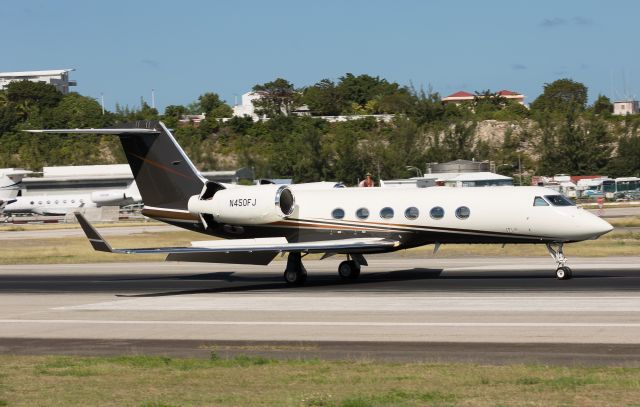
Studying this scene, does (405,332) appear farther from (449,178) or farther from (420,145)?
(420,145)

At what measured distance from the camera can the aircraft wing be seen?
27.9 m

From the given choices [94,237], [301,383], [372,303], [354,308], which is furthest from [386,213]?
[301,383]

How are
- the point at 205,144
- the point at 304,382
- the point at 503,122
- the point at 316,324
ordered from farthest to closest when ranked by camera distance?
the point at 503,122 → the point at 205,144 → the point at 316,324 → the point at 304,382

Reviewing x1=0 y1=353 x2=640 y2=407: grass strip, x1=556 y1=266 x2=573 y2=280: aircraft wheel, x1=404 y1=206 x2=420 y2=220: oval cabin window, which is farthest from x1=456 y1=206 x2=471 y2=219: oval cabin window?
x1=0 y1=353 x2=640 y2=407: grass strip

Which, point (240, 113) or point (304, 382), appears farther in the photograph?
point (240, 113)

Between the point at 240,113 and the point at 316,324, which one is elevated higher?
the point at 240,113

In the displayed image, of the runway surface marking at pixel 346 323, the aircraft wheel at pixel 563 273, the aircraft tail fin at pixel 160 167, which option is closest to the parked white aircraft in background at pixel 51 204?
the aircraft tail fin at pixel 160 167

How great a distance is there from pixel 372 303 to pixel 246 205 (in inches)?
271

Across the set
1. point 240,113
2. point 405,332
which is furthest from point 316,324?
point 240,113

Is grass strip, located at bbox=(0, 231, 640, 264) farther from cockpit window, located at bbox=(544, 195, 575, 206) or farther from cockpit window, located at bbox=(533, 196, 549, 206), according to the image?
cockpit window, located at bbox=(533, 196, 549, 206)

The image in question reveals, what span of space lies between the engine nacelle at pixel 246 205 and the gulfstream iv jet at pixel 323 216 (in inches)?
1.1

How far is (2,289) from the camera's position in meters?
30.4

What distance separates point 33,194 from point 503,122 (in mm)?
59934

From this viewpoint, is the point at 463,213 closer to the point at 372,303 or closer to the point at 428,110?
the point at 372,303
